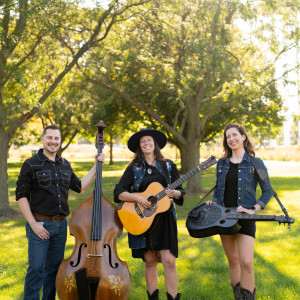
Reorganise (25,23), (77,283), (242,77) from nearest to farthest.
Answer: (77,283) → (25,23) → (242,77)

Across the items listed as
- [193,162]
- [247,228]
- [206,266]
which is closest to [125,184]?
[247,228]

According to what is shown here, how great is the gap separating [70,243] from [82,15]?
7.10 metres

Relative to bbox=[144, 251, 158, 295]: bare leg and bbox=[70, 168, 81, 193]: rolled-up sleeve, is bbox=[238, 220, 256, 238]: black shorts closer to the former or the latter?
bbox=[144, 251, 158, 295]: bare leg

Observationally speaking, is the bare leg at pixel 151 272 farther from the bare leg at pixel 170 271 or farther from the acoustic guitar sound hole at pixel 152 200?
the acoustic guitar sound hole at pixel 152 200

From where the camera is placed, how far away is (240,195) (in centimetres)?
425

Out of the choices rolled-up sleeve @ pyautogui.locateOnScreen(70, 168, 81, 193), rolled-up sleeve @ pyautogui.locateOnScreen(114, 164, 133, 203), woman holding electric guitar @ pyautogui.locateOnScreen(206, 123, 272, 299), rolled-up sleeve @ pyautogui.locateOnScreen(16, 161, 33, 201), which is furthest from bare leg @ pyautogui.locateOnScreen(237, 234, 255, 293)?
rolled-up sleeve @ pyautogui.locateOnScreen(16, 161, 33, 201)

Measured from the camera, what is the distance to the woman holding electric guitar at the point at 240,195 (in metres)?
4.12

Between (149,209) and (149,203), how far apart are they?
0.08 meters

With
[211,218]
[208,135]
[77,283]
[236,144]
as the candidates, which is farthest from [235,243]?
[208,135]

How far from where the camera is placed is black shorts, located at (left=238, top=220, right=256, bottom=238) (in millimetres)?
4133

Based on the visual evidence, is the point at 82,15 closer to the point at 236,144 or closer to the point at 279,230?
the point at 279,230

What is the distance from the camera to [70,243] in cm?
798

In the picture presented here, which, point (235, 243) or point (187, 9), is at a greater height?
point (187, 9)

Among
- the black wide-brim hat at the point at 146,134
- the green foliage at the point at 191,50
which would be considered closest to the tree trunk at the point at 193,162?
the green foliage at the point at 191,50
